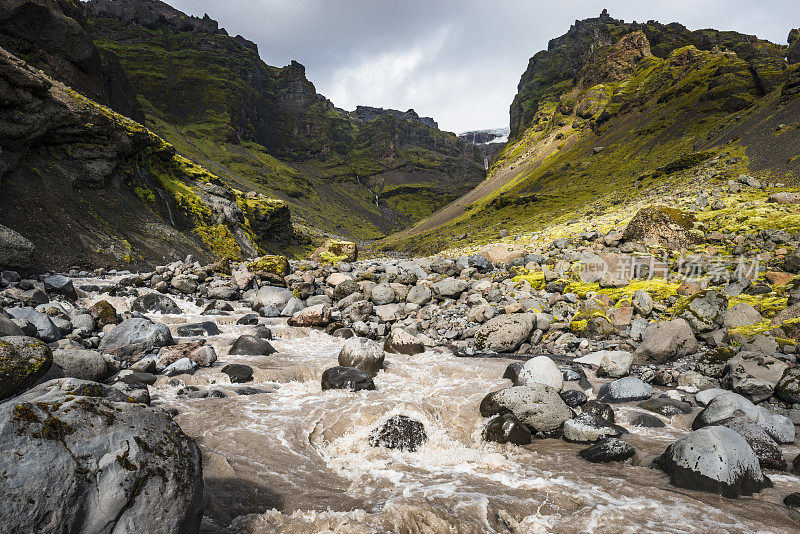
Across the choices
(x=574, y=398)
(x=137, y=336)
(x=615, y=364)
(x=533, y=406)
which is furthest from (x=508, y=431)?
(x=137, y=336)

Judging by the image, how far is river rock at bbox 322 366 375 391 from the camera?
1138 centimetres

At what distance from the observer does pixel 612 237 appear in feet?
77.4

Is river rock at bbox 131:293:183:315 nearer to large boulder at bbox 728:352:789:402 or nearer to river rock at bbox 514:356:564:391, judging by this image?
river rock at bbox 514:356:564:391

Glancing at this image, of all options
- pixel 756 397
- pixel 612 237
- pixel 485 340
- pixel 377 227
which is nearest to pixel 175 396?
pixel 485 340

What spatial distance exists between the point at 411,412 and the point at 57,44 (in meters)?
95.3

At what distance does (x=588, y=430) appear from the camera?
8.70 metres

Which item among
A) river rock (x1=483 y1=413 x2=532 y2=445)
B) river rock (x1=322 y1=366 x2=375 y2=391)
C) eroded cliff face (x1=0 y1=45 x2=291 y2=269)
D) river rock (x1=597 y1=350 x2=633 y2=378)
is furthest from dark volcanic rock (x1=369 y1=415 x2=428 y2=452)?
eroded cliff face (x1=0 y1=45 x2=291 y2=269)

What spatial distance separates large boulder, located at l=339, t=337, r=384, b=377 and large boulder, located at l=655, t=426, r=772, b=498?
28.5 feet

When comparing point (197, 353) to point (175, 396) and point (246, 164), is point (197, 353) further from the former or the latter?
point (246, 164)

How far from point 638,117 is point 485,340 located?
375ft

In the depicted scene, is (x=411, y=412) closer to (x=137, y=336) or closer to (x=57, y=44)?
(x=137, y=336)

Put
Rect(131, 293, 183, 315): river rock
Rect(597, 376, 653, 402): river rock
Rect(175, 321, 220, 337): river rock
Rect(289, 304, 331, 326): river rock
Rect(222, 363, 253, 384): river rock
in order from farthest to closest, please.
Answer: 1. Rect(289, 304, 331, 326): river rock
2. Rect(131, 293, 183, 315): river rock
3. Rect(175, 321, 220, 337): river rock
4. Rect(222, 363, 253, 384): river rock
5. Rect(597, 376, 653, 402): river rock

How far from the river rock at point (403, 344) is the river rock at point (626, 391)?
23.6 feet

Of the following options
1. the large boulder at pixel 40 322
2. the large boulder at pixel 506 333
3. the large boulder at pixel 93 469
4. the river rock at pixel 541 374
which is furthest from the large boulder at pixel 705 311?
the large boulder at pixel 40 322
